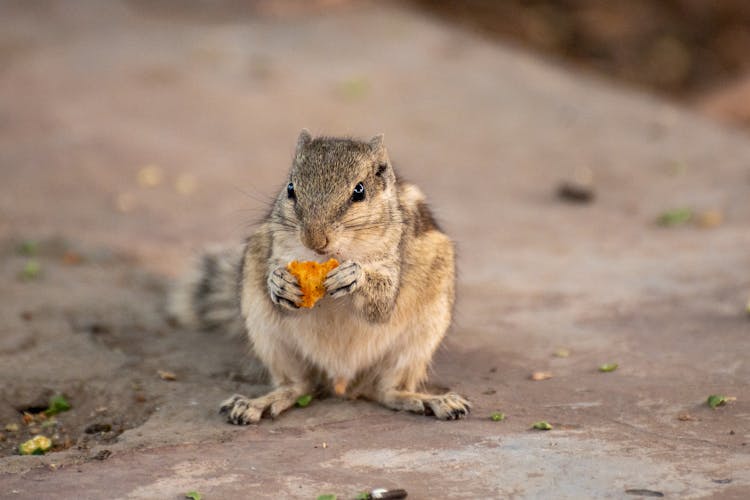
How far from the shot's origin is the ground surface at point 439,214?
4.31 metres

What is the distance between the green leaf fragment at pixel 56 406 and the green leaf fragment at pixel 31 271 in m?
1.98

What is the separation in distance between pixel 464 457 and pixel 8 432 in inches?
84.5

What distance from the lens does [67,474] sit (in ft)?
13.9

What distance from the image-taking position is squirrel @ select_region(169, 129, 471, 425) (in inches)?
181

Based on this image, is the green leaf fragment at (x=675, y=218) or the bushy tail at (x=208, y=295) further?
the green leaf fragment at (x=675, y=218)

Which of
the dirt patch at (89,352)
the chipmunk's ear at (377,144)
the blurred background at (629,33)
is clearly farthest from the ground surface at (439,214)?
the blurred background at (629,33)

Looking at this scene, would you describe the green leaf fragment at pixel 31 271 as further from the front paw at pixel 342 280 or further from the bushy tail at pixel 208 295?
the front paw at pixel 342 280

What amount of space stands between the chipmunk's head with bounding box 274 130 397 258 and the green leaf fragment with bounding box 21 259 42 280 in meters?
2.79

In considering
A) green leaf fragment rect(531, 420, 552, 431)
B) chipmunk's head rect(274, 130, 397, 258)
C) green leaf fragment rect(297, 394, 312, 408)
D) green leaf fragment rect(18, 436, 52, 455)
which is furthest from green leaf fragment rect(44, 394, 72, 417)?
green leaf fragment rect(531, 420, 552, 431)

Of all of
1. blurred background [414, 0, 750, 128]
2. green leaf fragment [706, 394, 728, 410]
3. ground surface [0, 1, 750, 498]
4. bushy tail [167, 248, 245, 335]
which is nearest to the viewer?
ground surface [0, 1, 750, 498]

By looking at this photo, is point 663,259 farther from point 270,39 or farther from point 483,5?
point 483,5

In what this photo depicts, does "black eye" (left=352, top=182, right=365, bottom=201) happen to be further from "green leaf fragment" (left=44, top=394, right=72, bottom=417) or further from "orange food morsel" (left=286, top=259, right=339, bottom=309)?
"green leaf fragment" (left=44, top=394, right=72, bottom=417)

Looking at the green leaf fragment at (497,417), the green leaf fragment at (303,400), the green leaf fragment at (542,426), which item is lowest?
the green leaf fragment at (303,400)

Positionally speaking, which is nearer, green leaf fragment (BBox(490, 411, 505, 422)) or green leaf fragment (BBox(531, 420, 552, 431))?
green leaf fragment (BBox(531, 420, 552, 431))
